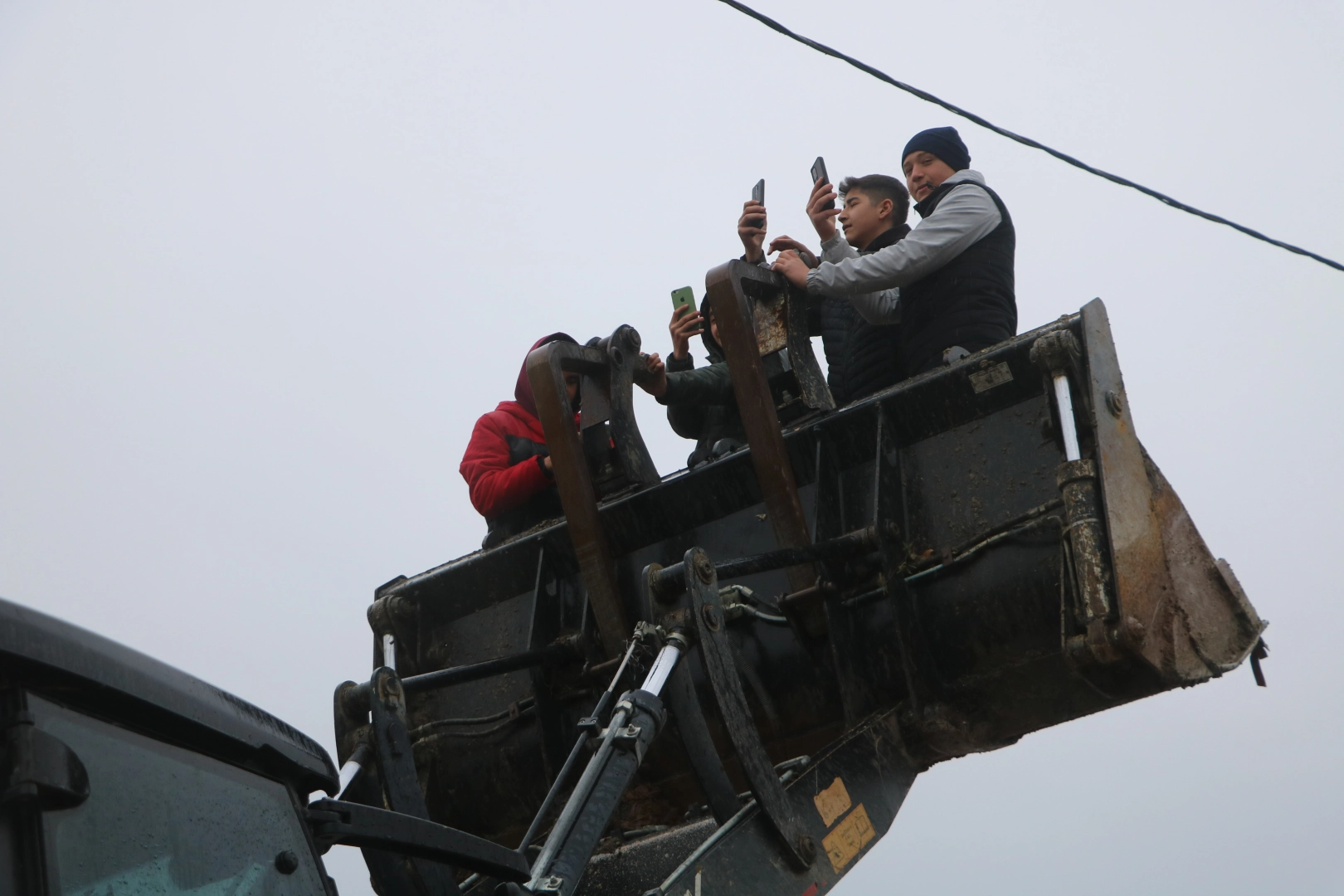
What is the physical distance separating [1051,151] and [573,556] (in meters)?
2.92

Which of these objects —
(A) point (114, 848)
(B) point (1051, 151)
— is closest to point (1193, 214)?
(B) point (1051, 151)

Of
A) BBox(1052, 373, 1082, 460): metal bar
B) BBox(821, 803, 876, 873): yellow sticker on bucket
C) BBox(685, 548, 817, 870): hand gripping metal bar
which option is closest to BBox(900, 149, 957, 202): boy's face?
BBox(1052, 373, 1082, 460): metal bar

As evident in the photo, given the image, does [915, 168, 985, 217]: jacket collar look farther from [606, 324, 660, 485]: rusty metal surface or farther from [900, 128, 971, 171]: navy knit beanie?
[606, 324, 660, 485]: rusty metal surface

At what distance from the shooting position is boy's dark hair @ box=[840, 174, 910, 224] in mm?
5535

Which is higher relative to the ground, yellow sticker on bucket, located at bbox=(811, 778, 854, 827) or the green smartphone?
the green smartphone

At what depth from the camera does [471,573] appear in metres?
5.00

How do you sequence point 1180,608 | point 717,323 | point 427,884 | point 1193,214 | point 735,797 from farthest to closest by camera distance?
point 1193,214, point 717,323, point 1180,608, point 735,797, point 427,884

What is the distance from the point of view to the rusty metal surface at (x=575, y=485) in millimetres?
4410

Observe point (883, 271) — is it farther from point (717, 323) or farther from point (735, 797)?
point (735, 797)

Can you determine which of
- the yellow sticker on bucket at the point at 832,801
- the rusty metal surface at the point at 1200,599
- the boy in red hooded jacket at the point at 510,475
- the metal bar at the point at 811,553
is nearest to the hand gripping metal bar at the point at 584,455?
the boy in red hooded jacket at the point at 510,475

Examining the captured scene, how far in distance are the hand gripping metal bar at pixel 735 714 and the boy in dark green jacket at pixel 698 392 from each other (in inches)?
61.2

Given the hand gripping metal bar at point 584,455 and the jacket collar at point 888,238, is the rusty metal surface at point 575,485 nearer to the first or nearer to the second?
the hand gripping metal bar at point 584,455

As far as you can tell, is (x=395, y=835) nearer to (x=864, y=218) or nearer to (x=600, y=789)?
(x=600, y=789)

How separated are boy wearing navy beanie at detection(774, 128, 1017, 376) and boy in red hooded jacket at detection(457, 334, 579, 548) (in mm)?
1031
